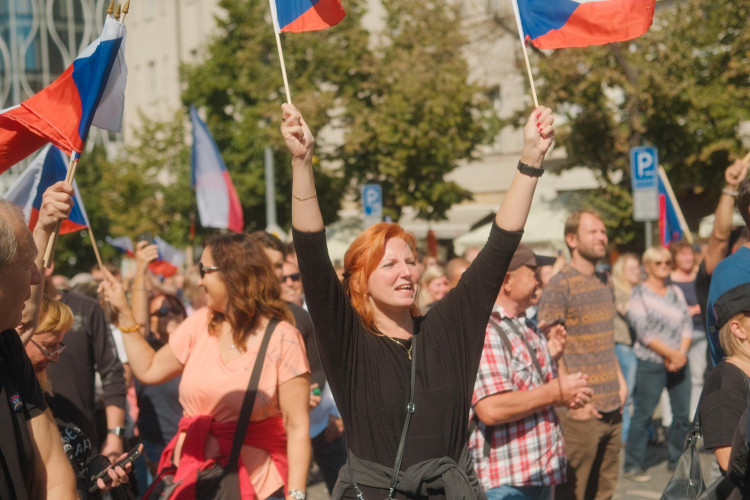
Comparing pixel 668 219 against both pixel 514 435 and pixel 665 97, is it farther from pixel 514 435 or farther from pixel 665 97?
pixel 514 435

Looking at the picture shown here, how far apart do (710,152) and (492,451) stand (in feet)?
52.2

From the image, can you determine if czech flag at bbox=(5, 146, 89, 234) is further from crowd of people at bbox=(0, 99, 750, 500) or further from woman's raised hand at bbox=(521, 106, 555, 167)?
woman's raised hand at bbox=(521, 106, 555, 167)

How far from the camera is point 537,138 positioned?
10.8ft

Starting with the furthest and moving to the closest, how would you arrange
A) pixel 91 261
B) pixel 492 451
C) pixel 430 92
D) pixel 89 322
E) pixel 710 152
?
pixel 91 261 < pixel 430 92 < pixel 710 152 < pixel 89 322 < pixel 492 451

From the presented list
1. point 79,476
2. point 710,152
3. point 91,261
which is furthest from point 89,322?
point 91,261

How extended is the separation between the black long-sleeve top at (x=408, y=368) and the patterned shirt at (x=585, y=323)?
294cm

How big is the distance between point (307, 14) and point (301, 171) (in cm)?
121

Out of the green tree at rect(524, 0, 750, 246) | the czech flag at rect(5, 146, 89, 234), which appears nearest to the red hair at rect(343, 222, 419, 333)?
the czech flag at rect(5, 146, 89, 234)

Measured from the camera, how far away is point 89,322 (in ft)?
19.0

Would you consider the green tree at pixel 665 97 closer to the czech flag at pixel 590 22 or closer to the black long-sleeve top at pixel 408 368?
the czech flag at pixel 590 22

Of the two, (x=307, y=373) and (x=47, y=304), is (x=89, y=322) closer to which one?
(x=47, y=304)

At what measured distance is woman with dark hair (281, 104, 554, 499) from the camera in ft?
10.7

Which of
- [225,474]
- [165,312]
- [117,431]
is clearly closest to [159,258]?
[165,312]

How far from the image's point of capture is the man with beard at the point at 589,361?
612 cm
